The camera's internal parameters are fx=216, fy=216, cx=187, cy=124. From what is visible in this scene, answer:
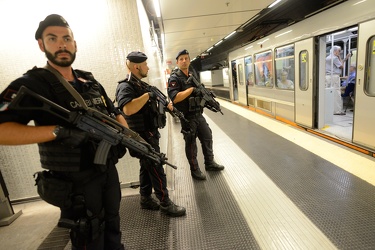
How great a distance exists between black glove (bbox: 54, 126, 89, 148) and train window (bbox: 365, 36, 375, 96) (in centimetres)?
400

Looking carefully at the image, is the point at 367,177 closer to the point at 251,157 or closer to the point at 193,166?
the point at 251,157

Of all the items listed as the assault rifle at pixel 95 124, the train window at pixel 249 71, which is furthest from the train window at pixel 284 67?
the assault rifle at pixel 95 124

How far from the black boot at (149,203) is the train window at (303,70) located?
14.1ft

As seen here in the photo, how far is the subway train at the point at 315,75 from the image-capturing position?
10.9 ft

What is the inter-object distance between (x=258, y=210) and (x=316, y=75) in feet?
12.0

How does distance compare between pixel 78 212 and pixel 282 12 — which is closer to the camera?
pixel 78 212

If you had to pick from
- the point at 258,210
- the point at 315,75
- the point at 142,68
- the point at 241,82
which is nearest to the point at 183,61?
the point at 142,68

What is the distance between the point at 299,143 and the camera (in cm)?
426

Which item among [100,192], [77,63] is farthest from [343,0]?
[100,192]

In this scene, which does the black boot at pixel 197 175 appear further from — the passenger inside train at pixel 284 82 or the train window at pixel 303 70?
the passenger inside train at pixel 284 82

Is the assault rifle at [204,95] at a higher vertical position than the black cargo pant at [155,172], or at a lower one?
higher

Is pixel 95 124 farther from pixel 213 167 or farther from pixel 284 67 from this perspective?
pixel 284 67

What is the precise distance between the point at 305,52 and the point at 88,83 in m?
4.86

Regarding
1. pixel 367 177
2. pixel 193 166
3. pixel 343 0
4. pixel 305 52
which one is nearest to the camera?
pixel 367 177
